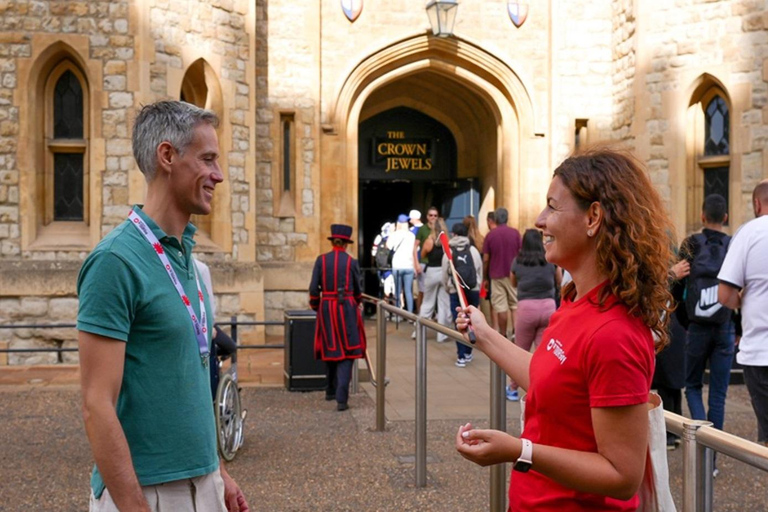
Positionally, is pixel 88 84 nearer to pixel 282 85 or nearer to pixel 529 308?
pixel 282 85

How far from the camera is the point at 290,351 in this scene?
29.7ft

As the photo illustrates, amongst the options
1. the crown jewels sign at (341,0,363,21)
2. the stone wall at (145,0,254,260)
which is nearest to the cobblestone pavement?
the stone wall at (145,0,254,260)

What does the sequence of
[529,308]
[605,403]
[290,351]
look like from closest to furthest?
1. [605,403]
2. [529,308]
3. [290,351]

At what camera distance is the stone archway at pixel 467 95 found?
47.5 feet

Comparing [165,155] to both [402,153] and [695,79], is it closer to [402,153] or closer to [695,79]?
[695,79]

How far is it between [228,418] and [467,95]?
11.7 metres

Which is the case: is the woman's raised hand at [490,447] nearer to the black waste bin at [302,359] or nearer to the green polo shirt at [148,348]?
the green polo shirt at [148,348]

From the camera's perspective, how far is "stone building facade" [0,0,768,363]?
11.1 meters

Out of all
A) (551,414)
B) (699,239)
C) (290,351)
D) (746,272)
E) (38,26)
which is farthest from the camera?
(38,26)

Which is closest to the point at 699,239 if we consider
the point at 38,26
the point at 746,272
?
the point at 746,272

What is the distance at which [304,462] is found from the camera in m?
6.28

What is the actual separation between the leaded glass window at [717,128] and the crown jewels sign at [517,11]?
3.50 metres

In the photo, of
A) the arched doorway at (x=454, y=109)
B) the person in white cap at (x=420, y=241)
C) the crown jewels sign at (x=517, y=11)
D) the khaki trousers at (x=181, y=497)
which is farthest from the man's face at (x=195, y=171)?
the crown jewels sign at (x=517, y=11)

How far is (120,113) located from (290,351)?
408cm
